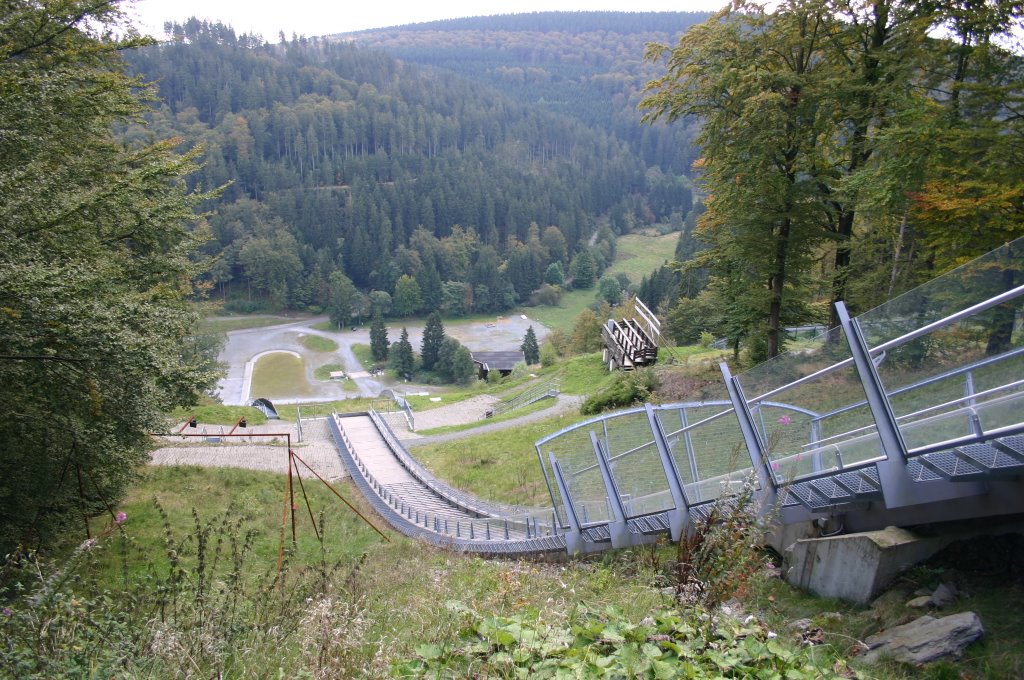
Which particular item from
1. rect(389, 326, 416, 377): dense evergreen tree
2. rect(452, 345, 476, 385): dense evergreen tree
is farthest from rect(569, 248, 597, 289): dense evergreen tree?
rect(452, 345, 476, 385): dense evergreen tree

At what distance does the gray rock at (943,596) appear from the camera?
17.3ft

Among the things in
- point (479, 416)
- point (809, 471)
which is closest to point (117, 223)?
point (809, 471)

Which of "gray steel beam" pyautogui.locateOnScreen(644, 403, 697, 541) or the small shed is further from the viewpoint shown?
the small shed

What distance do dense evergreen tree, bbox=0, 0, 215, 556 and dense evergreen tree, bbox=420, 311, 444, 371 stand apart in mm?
65987

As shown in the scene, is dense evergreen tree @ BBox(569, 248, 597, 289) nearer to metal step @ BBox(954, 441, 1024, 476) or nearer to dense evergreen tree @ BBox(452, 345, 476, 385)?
dense evergreen tree @ BBox(452, 345, 476, 385)

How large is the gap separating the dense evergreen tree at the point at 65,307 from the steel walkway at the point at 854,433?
20.7 ft

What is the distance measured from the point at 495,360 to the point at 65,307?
2669 inches

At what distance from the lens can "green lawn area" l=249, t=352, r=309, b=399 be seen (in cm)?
7481

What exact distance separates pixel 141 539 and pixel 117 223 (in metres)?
5.86

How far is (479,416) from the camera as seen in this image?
1415 inches

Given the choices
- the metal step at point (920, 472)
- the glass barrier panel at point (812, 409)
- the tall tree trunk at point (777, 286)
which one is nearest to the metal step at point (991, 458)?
the metal step at point (920, 472)

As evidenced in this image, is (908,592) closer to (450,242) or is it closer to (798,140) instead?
(798,140)

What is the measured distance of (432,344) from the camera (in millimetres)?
80125

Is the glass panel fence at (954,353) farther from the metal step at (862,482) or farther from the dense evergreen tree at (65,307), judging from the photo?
→ the dense evergreen tree at (65,307)
